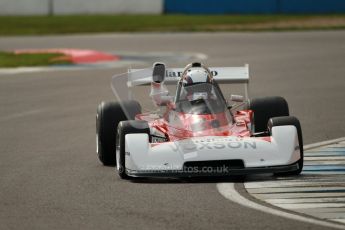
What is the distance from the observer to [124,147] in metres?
12.1

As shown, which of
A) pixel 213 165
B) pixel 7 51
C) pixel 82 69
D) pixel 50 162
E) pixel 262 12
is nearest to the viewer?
pixel 213 165

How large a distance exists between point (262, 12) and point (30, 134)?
30814 mm

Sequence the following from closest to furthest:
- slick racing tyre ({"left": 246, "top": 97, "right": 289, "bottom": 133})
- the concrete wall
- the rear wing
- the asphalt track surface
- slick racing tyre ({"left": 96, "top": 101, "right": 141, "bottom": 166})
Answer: the asphalt track surface → slick racing tyre ({"left": 96, "top": 101, "right": 141, "bottom": 166}) → slick racing tyre ({"left": 246, "top": 97, "right": 289, "bottom": 133}) → the rear wing → the concrete wall

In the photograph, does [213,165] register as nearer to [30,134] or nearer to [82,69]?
[30,134]

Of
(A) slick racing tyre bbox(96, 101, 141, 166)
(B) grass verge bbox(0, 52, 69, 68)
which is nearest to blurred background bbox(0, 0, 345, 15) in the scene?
(B) grass verge bbox(0, 52, 69, 68)

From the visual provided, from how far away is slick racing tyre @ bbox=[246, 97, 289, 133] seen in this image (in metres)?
13.7

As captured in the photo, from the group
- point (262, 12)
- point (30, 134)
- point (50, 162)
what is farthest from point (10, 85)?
point (262, 12)

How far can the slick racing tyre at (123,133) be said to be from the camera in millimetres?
12039

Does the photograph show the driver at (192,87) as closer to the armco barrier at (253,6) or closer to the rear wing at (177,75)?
the rear wing at (177,75)

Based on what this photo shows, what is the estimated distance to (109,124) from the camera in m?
13.3

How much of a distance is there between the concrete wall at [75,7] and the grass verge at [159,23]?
775 millimetres

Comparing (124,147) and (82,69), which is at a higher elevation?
(124,147)

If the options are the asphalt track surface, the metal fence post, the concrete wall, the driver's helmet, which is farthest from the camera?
the metal fence post

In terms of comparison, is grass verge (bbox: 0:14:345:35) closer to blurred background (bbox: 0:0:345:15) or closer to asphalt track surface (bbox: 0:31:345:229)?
blurred background (bbox: 0:0:345:15)
